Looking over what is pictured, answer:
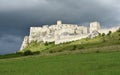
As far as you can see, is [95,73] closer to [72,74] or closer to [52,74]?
[72,74]

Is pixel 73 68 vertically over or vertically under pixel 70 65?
under

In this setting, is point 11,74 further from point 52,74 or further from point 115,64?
point 115,64

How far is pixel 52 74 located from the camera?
134ft

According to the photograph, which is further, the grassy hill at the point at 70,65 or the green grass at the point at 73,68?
the grassy hill at the point at 70,65

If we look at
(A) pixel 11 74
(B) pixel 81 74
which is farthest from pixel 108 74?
(A) pixel 11 74

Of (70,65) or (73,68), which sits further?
(70,65)

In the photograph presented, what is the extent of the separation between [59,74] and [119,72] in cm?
761

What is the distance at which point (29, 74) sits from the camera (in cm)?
4231

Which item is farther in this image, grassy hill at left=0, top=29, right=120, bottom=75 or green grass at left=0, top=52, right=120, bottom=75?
grassy hill at left=0, top=29, right=120, bottom=75

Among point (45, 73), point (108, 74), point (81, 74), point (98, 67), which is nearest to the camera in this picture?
point (108, 74)

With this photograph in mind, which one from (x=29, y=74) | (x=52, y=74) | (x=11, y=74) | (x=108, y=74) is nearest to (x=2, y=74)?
(x=11, y=74)

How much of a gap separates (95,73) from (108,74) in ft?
7.05

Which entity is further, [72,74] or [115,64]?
[115,64]

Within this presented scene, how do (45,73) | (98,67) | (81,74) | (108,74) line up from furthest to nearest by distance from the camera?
(98,67), (45,73), (81,74), (108,74)
